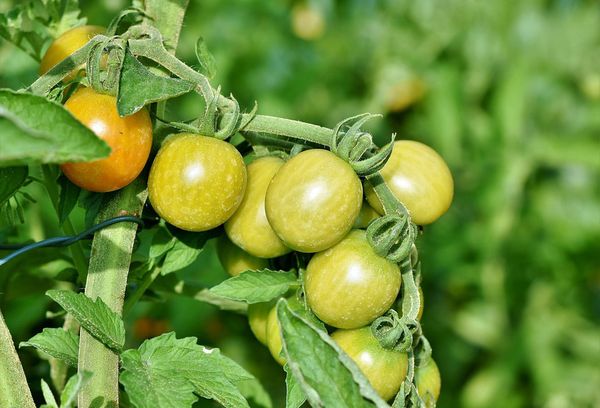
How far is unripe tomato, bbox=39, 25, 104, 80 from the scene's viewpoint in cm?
103

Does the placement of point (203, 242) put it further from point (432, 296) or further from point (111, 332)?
point (432, 296)

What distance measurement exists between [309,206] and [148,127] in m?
0.20

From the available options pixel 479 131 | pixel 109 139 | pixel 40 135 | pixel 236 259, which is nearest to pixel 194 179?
pixel 109 139

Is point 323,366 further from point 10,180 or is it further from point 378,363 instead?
point 10,180

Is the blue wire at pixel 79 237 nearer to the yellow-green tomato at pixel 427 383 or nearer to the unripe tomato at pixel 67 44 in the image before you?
the unripe tomato at pixel 67 44

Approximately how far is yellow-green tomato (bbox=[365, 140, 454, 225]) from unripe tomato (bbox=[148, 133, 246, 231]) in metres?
0.17

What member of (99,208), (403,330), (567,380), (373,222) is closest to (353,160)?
(373,222)

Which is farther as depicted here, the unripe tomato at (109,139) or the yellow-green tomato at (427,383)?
the yellow-green tomato at (427,383)

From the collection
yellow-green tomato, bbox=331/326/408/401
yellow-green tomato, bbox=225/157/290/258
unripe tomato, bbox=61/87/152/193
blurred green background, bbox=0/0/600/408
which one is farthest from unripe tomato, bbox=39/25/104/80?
blurred green background, bbox=0/0/600/408

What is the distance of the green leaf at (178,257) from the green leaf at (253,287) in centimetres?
9

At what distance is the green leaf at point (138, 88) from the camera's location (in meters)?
0.82

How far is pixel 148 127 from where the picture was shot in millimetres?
923

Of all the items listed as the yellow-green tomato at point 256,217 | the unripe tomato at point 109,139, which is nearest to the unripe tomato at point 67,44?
the unripe tomato at point 109,139

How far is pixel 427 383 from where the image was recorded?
39.7 inches
